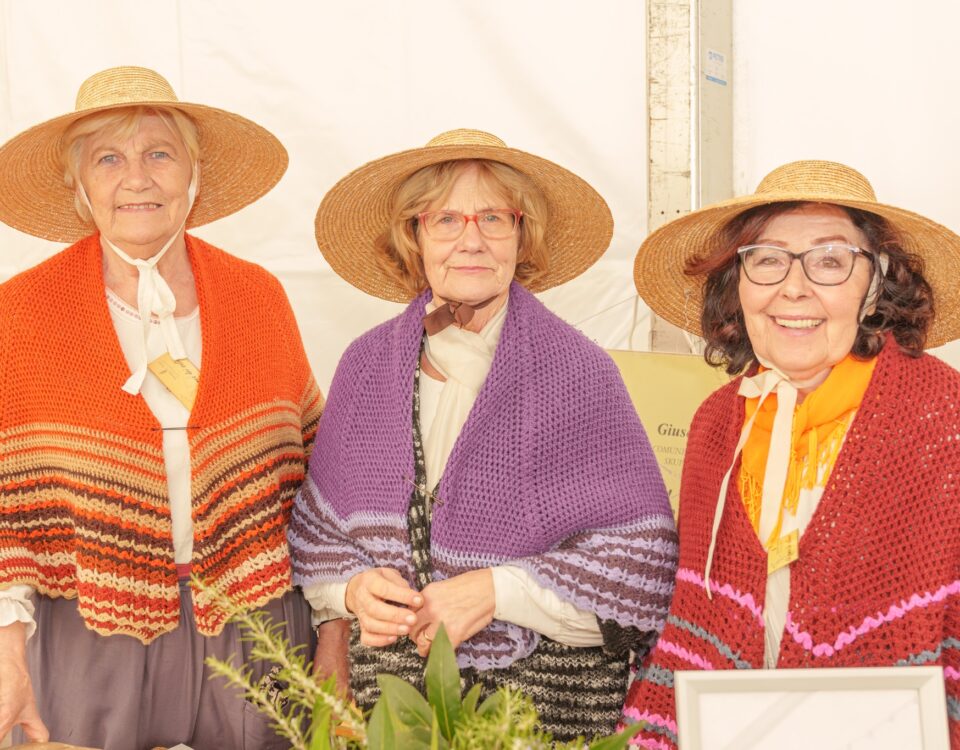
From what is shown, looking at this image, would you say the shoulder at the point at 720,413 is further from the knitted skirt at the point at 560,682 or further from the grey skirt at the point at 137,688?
the grey skirt at the point at 137,688

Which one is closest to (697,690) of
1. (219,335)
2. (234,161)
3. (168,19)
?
(219,335)

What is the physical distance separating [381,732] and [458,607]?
0.86 meters

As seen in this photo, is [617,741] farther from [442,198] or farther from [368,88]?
[368,88]

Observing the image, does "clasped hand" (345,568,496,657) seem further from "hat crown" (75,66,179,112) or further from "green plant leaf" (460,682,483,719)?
"hat crown" (75,66,179,112)

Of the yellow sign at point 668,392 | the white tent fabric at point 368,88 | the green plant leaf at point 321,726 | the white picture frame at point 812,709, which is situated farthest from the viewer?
the white tent fabric at point 368,88

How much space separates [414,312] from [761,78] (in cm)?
120

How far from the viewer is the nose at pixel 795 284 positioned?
1.76 m

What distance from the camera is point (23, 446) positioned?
2.04 metres

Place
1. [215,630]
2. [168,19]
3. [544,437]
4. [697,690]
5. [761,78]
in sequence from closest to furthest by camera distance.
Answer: [697,690]
[544,437]
[215,630]
[761,78]
[168,19]

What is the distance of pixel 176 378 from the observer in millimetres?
2156

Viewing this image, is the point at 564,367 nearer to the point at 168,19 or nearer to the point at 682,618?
the point at 682,618

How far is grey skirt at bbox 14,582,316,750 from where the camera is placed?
7.03 ft

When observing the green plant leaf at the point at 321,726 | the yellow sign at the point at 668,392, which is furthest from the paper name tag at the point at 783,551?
the yellow sign at the point at 668,392

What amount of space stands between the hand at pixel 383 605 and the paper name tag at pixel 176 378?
19.2 inches
